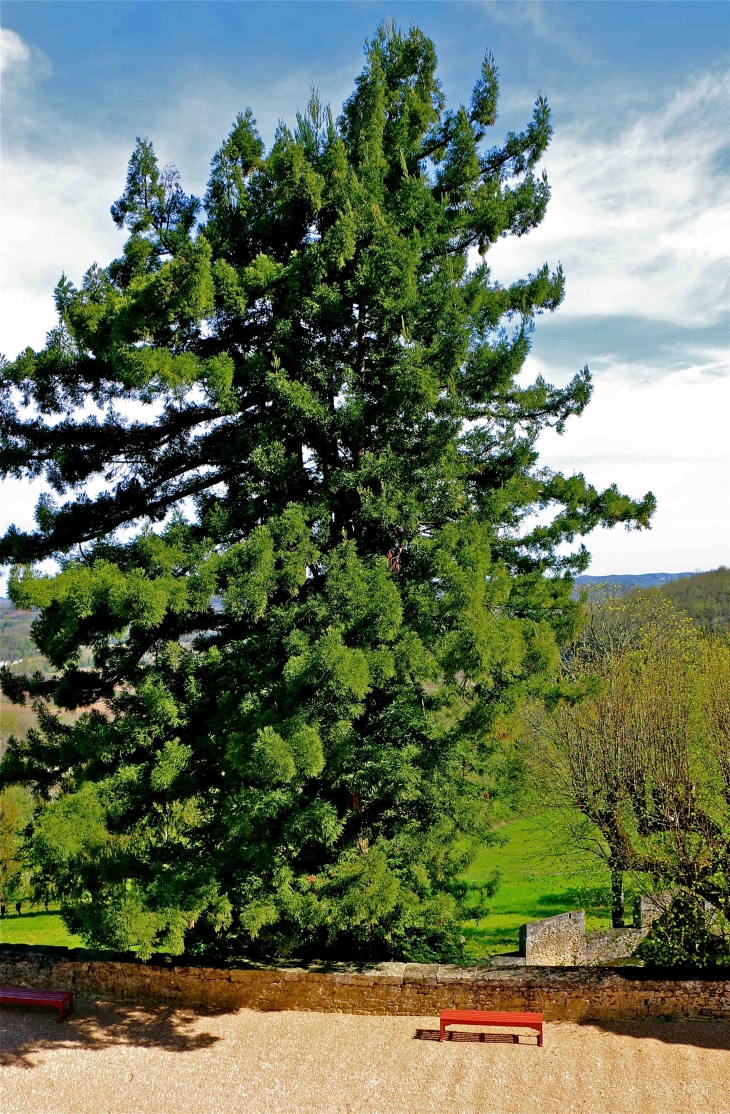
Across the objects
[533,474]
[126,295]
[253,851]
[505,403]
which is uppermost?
[126,295]

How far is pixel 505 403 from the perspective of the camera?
399 inches

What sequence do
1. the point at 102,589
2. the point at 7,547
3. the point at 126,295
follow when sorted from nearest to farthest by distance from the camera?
the point at 102,589 < the point at 126,295 < the point at 7,547

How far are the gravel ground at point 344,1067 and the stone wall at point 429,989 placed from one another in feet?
0.52

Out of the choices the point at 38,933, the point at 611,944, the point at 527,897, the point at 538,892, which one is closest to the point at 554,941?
the point at 611,944

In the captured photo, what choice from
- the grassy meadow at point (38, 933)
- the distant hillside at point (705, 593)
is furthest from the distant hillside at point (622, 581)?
the grassy meadow at point (38, 933)

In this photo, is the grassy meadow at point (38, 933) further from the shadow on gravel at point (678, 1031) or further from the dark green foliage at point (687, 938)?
the dark green foliage at point (687, 938)

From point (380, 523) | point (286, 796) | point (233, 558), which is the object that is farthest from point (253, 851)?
point (380, 523)

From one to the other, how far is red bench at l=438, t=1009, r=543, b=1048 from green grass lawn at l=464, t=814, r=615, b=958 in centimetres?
192

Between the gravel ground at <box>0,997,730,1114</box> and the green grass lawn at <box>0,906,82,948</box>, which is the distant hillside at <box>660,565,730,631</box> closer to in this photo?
the green grass lawn at <box>0,906,82,948</box>

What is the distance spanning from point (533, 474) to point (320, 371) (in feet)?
10.4

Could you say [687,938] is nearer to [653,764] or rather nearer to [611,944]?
[653,764]

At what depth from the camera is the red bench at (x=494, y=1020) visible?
8.25 m

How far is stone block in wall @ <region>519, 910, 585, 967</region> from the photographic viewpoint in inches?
432

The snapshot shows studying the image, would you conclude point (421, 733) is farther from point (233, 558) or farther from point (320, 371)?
point (320, 371)
